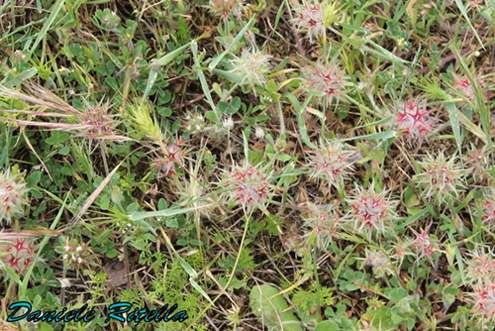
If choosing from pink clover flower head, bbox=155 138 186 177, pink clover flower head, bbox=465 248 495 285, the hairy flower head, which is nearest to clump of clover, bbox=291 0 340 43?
the hairy flower head

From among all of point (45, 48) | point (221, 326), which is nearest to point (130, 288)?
point (221, 326)

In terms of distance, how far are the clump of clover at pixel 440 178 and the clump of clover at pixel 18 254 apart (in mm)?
2356

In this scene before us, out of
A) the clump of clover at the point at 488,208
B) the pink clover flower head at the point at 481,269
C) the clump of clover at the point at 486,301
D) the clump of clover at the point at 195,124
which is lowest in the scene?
the clump of clover at the point at 486,301

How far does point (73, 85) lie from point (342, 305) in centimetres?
222

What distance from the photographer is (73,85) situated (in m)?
2.76

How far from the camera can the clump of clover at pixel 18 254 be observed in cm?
236

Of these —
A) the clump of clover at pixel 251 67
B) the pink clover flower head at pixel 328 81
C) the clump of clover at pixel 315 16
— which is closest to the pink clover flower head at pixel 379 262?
the pink clover flower head at pixel 328 81

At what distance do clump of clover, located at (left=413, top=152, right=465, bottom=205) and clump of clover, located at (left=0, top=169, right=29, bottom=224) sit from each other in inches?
93.1

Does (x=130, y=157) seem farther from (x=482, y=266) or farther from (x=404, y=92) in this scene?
(x=482, y=266)

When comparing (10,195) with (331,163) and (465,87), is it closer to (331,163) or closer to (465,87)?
(331,163)

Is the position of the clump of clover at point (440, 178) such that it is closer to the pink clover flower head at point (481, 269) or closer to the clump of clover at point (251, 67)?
the pink clover flower head at point (481, 269)

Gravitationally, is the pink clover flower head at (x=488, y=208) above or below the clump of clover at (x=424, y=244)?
above
